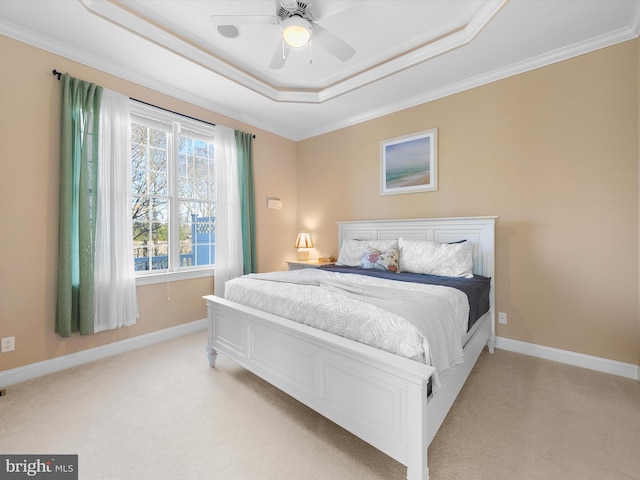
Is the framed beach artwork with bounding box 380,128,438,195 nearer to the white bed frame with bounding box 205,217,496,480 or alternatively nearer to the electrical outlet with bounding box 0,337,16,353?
the white bed frame with bounding box 205,217,496,480

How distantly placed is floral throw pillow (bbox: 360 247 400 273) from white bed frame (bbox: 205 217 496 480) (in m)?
0.97

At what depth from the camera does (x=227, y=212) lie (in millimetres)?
3764

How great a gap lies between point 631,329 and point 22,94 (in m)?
5.42

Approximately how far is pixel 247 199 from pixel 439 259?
8.58 ft

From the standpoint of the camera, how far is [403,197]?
3648 millimetres

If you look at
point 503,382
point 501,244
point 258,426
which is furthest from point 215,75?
point 503,382

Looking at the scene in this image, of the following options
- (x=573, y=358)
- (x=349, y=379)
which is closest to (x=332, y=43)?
(x=349, y=379)

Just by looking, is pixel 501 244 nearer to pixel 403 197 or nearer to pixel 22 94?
pixel 403 197

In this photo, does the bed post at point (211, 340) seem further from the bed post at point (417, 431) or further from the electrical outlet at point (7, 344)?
the bed post at point (417, 431)

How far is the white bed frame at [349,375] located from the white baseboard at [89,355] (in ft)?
3.34

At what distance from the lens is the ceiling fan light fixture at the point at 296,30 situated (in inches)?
75.7

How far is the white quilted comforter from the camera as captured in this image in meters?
1.42

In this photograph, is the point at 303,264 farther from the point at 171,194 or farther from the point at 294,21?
the point at 294,21

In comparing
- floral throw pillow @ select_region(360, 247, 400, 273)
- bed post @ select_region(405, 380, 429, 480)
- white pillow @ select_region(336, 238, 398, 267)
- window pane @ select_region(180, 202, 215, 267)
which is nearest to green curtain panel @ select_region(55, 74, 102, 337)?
window pane @ select_region(180, 202, 215, 267)
